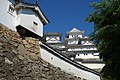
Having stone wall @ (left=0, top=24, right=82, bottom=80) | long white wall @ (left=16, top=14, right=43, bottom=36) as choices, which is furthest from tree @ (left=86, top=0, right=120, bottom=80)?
long white wall @ (left=16, top=14, right=43, bottom=36)

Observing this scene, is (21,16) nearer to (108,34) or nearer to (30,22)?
(30,22)

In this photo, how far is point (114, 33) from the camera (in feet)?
31.1

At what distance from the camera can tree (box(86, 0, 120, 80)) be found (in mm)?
9744

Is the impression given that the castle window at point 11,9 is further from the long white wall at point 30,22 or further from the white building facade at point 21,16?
the long white wall at point 30,22

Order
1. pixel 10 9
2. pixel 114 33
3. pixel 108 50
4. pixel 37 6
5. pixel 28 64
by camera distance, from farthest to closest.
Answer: pixel 37 6 < pixel 10 9 < pixel 28 64 < pixel 108 50 < pixel 114 33

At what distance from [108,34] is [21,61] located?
5179mm

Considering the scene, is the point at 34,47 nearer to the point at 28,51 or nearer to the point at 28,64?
the point at 28,51

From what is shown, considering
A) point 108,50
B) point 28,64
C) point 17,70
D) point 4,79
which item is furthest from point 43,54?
point 108,50

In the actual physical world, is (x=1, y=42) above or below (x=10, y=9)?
below

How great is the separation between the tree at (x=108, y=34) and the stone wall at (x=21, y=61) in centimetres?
388

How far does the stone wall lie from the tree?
388 cm

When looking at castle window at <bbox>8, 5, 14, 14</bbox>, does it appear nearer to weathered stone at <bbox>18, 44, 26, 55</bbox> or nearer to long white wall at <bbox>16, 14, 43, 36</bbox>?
long white wall at <bbox>16, 14, 43, 36</bbox>

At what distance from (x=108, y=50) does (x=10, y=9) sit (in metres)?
6.72

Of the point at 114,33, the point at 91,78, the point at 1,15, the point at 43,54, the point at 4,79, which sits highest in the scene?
the point at 1,15
